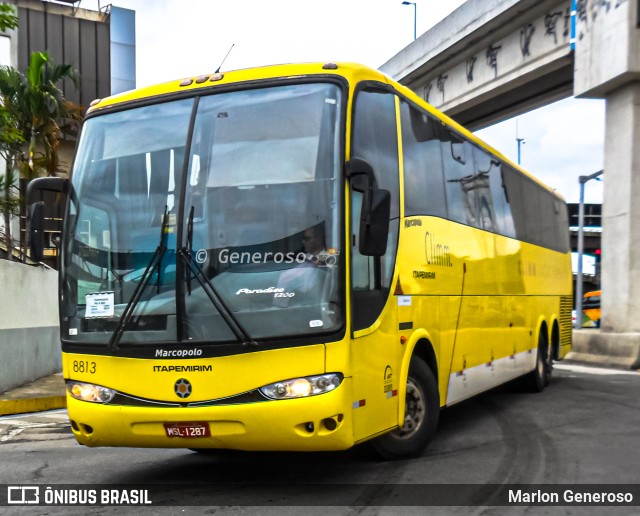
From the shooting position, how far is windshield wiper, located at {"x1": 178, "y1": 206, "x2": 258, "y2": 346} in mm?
6254

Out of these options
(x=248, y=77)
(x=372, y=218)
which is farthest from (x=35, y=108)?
(x=372, y=218)

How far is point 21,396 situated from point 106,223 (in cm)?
749

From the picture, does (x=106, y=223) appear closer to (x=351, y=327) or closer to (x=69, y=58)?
(x=351, y=327)

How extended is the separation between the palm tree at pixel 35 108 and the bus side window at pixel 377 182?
15.6 meters

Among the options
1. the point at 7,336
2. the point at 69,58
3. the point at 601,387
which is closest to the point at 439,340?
the point at 601,387

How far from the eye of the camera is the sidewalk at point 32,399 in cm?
1253

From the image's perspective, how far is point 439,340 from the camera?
8.59m

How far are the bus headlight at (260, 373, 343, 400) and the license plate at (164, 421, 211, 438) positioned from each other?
518 mm

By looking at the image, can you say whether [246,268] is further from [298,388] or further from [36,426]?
[36,426]

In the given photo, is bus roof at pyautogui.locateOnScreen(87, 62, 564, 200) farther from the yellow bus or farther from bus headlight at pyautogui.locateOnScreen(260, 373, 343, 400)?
bus headlight at pyautogui.locateOnScreen(260, 373, 343, 400)

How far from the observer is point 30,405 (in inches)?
504

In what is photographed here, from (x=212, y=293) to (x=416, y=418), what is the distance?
100 inches

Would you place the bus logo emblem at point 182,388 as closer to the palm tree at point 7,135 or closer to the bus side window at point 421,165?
the bus side window at point 421,165

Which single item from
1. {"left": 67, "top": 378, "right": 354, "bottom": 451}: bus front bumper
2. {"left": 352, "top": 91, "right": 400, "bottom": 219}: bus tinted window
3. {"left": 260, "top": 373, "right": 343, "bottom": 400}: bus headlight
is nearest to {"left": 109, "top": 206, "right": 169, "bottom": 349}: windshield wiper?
{"left": 67, "top": 378, "right": 354, "bottom": 451}: bus front bumper
